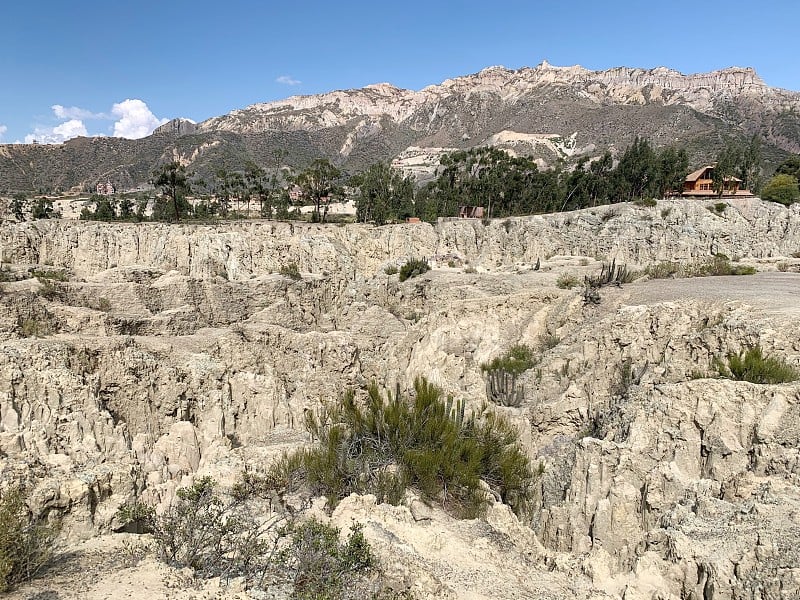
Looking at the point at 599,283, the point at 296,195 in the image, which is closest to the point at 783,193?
the point at 599,283

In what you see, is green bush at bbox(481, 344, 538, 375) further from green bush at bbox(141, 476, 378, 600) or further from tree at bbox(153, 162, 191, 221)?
tree at bbox(153, 162, 191, 221)

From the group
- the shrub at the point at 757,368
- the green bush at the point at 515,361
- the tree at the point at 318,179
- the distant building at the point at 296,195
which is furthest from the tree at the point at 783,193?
the distant building at the point at 296,195

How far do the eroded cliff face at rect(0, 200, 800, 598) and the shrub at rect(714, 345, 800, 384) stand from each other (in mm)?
588

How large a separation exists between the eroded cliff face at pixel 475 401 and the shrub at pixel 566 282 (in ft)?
2.47

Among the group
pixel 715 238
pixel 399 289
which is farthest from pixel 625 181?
pixel 399 289

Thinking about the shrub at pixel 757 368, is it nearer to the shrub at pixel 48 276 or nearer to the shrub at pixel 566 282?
the shrub at pixel 566 282

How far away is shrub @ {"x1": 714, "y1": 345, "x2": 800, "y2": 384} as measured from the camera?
372 inches

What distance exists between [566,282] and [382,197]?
1192 inches

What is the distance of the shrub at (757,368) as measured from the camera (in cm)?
944

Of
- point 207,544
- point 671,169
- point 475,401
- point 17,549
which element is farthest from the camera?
point 671,169

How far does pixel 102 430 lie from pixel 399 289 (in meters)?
14.5

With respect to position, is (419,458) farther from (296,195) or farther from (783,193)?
(296,195)

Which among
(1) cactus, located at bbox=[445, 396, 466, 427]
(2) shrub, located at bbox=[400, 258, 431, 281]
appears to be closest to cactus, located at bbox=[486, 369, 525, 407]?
(1) cactus, located at bbox=[445, 396, 466, 427]

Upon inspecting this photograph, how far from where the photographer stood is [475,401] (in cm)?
Answer: 1355
